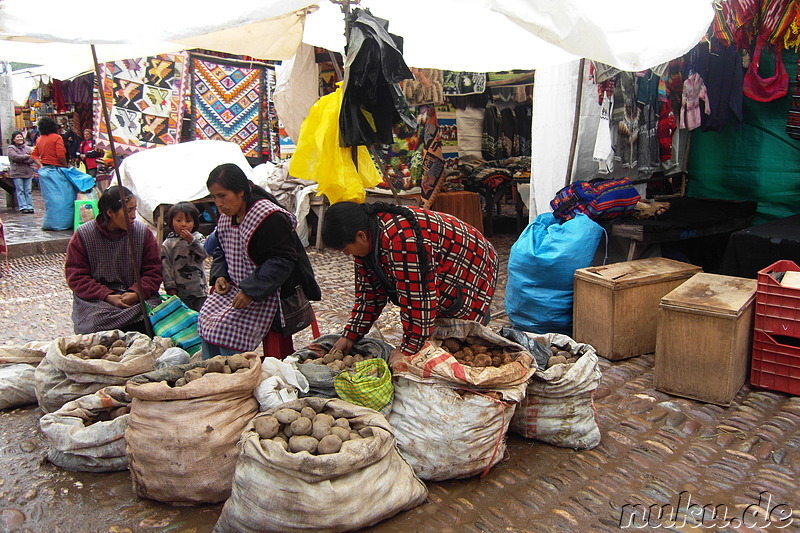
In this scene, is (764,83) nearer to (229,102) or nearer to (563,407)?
(563,407)

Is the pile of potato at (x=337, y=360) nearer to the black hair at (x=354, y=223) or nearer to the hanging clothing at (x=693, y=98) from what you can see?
the black hair at (x=354, y=223)

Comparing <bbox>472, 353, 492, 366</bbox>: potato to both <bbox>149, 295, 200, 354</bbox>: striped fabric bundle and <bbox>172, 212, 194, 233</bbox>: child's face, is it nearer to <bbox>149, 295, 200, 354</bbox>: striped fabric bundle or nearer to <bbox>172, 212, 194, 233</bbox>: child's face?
<bbox>149, 295, 200, 354</bbox>: striped fabric bundle

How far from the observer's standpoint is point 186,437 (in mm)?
2633

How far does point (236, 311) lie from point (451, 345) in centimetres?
121

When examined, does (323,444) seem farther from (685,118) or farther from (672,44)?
(685,118)

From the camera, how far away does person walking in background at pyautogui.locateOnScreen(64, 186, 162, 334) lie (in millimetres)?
4047

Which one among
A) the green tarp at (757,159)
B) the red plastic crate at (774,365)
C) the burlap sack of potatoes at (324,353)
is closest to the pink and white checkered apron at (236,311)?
the burlap sack of potatoes at (324,353)

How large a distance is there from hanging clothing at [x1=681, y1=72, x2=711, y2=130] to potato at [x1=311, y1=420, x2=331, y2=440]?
5643 mm

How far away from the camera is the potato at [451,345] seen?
323 cm

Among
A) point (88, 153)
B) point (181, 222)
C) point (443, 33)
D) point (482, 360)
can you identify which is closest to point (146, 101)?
point (88, 153)

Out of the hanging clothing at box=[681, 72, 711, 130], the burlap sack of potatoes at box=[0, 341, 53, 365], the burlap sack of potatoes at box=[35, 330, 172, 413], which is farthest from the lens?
the hanging clothing at box=[681, 72, 711, 130]

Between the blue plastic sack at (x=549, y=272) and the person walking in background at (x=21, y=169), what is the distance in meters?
11.8

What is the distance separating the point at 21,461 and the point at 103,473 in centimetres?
55

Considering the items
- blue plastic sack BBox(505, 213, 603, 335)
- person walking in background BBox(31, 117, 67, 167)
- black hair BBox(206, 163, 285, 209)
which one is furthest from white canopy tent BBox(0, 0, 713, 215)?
person walking in background BBox(31, 117, 67, 167)
